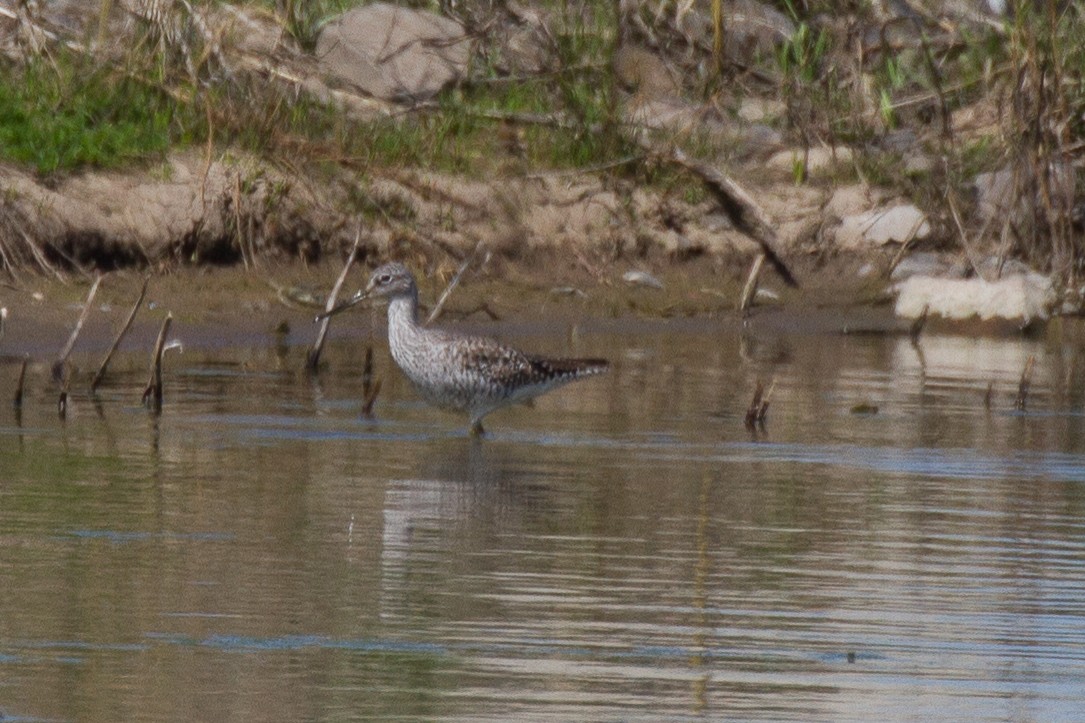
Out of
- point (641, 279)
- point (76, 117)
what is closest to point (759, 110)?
point (641, 279)

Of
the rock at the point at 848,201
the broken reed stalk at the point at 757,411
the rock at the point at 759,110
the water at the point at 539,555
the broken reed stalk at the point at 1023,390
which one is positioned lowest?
the water at the point at 539,555

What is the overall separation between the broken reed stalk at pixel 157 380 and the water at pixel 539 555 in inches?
4.5

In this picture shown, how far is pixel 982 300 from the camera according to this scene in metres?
17.6

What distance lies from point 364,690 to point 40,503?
121 inches

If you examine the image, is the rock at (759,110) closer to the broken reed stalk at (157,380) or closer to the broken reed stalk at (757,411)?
the broken reed stalk at (757,411)

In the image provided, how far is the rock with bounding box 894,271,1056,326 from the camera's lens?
691 inches

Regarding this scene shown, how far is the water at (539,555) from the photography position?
6.13 metres

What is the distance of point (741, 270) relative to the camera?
18219 mm

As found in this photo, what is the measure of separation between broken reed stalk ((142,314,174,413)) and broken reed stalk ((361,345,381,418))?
1.03 meters

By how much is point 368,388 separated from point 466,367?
1175mm

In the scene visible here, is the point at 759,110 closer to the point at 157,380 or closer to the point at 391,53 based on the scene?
the point at 391,53

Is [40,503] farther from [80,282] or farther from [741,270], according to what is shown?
[741,270]

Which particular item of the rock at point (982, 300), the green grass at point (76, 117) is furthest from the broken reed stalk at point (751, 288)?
the green grass at point (76, 117)

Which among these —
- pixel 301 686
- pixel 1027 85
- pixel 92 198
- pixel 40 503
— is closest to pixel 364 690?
pixel 301 686
